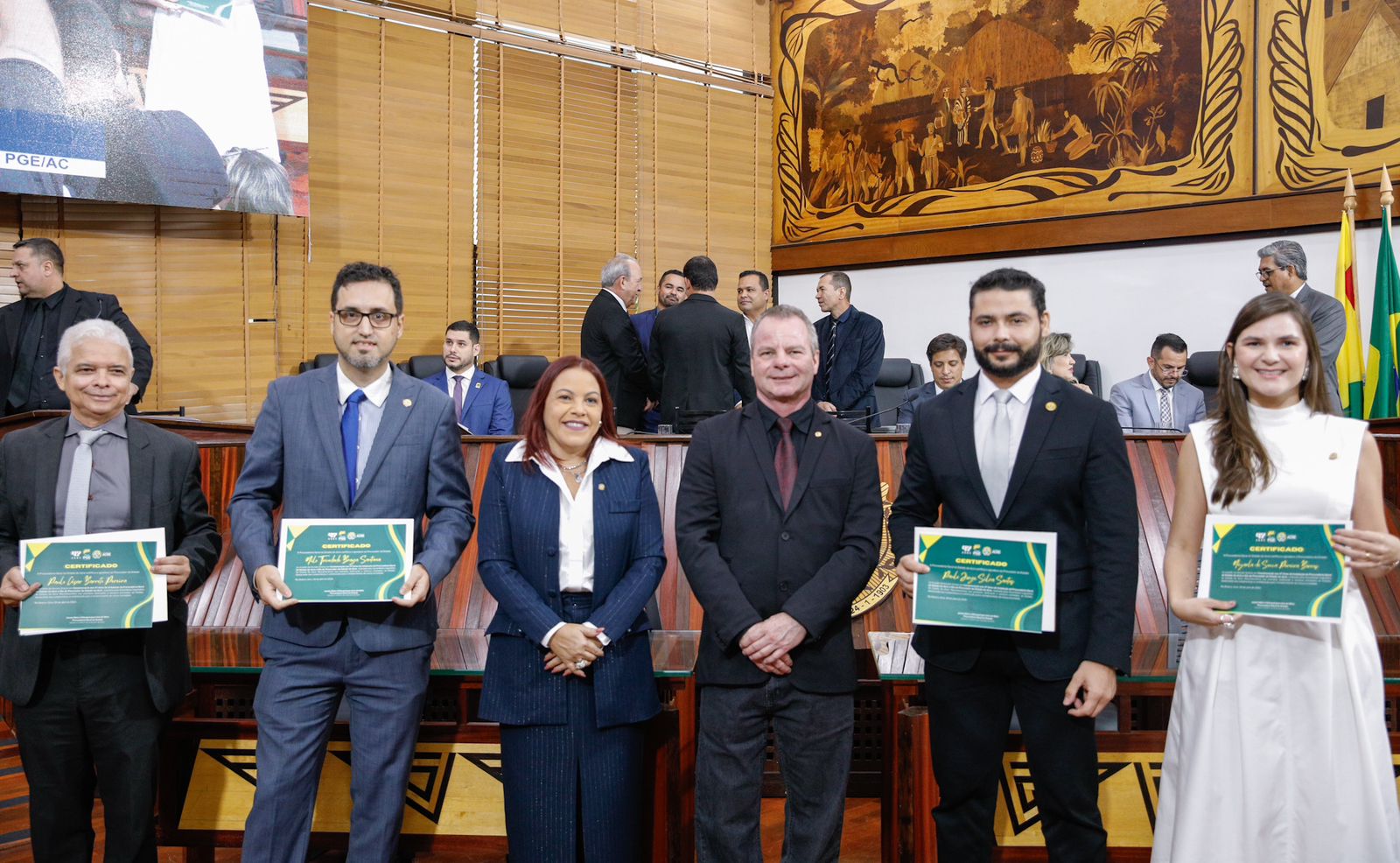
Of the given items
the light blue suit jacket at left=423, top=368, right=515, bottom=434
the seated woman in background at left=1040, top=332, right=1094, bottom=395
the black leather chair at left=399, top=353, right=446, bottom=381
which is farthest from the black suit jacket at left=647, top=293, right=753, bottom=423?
the black leather chair at left=399, top=353, right=446, bottom=381

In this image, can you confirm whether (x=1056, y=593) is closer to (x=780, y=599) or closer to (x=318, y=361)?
(x=780, y=599)

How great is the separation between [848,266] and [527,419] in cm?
666

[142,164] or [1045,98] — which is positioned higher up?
[1045,98]

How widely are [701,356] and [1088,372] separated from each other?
129 inches

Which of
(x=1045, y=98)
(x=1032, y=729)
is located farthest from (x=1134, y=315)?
(x=1032, y=729)

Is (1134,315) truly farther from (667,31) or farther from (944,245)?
(667,31)

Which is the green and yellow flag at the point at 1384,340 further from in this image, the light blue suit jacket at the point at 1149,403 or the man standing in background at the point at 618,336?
the man standing in background at the point at 618,336

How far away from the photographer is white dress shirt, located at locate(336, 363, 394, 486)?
2.40 m

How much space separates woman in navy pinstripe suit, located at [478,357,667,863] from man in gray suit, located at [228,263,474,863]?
160 mm

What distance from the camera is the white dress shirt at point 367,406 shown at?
2.40 meters

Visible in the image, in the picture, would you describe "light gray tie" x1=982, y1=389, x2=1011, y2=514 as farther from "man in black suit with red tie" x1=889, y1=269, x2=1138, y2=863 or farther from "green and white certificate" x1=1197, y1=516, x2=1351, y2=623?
"green and white certificate" x1=1197, y1=516, x2=1351, y2=623

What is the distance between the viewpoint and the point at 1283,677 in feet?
6.86

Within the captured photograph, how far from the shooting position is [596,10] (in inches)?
325

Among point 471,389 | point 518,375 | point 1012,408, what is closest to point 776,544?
point 1012,408
